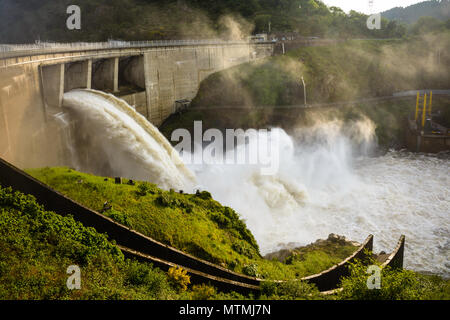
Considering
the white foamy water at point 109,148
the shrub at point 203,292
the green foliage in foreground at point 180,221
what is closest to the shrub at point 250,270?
the green foliage in foreground at point 180,221

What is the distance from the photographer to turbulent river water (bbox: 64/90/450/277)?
2783 centimetres

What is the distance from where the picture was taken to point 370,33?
298ft

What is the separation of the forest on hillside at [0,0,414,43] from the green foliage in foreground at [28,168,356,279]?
64584 millimetres

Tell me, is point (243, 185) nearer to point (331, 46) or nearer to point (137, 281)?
point (137, 281)

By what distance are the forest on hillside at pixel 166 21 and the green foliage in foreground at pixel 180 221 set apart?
212 feet

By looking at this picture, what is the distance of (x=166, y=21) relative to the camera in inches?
3472

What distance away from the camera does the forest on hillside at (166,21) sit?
81625 millimetres

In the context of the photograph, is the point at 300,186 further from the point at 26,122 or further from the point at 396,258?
the point at 26,122

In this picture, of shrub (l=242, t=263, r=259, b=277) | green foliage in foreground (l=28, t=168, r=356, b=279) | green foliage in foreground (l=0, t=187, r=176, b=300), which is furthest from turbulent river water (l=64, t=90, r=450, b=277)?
green foliage in foreground (l=0, t=187, r=176, b=300)

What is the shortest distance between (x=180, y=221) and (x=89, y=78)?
844 inches

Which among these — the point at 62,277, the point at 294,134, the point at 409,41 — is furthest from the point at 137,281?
the point at 409,41

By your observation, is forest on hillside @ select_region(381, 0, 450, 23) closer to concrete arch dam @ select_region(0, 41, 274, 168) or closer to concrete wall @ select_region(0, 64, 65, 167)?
concrete arch dam @ select_region(0, 41, 274, 168)

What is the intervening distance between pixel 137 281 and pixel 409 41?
8314 cm

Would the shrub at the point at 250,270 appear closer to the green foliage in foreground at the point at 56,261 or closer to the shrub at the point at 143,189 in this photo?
the green foliage in foreground at the point at 56,261
